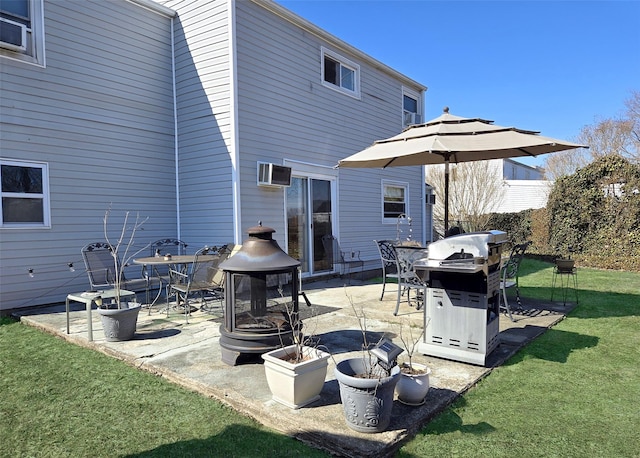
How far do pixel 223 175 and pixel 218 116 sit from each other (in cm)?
103

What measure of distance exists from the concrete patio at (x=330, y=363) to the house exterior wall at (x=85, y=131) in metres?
0.83

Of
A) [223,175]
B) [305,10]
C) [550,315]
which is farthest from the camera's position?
[305,10]

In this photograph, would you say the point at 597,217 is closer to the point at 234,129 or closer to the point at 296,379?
the point at 234,129

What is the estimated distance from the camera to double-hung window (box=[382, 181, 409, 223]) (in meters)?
10.7

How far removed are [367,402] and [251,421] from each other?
83cm

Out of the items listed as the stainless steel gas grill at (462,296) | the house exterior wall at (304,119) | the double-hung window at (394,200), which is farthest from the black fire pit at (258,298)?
the double-hung window at (394,200)

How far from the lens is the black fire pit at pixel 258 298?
3.34m

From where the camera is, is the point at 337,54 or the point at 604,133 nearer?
the point at 337,54

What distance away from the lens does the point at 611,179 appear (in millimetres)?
10141

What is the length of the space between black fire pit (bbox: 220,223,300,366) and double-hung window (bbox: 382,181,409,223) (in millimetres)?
7317

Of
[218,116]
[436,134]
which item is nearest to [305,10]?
[218,116]

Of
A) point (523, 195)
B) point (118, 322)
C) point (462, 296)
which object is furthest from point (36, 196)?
point (523, 195)

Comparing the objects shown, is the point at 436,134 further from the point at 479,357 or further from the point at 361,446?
the point at 361,446

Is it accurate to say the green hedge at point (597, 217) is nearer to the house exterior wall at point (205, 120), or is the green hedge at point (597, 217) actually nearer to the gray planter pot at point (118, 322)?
the house exterior wall at point (205, 120)
